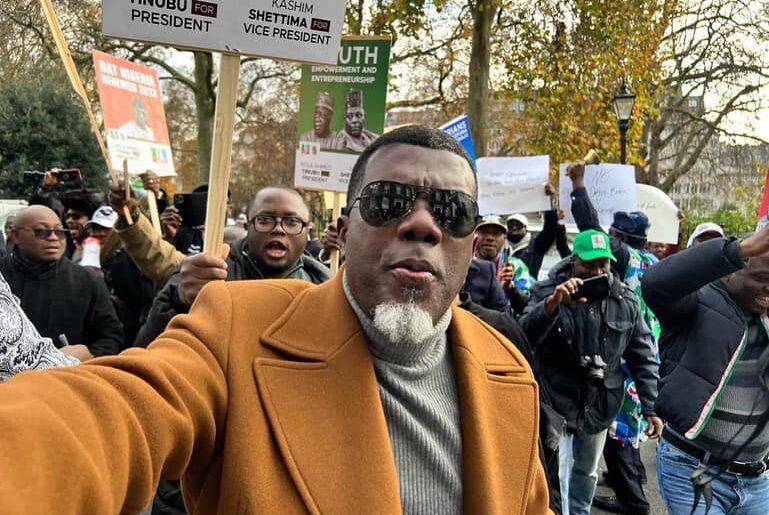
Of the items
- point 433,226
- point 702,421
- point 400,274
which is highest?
point 433,226

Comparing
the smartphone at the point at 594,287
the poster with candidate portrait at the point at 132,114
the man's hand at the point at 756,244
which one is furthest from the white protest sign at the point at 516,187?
the man's hand at the point at 756,244

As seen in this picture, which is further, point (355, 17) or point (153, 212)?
point (355, 17)

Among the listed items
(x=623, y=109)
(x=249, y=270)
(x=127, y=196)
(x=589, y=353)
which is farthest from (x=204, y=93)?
(x=589, y=353)

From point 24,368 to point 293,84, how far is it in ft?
74.3

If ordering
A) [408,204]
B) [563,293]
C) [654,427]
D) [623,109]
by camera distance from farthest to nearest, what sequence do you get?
[623,109] < [654,427] < [563,293] < [408,204]

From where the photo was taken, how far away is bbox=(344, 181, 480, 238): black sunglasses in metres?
1.52

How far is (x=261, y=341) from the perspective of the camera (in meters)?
1.40

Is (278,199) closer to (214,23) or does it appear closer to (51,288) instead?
(214,23)

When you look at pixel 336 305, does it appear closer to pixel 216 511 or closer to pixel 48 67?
pixel 216 511

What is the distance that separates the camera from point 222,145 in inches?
90.4

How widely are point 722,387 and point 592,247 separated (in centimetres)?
142

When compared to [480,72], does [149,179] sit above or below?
below

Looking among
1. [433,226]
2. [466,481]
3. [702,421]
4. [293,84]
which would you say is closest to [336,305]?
[433,226]

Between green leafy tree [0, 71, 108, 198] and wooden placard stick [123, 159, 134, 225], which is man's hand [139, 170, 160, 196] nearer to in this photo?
wooden placard stick [123, 159, 134, 225]
